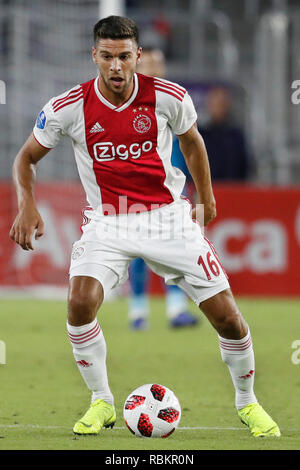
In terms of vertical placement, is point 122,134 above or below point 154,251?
above

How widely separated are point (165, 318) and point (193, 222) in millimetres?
5717

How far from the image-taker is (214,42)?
598 inches

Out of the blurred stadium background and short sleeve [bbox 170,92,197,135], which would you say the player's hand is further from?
the blurred stadium background

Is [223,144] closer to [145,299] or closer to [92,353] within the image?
[145,299]

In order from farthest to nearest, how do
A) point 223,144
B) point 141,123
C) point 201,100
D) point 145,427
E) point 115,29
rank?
1. point 201,100
2. point 223,144
3. point 141,123
4. point 115,29
5. point 145,427

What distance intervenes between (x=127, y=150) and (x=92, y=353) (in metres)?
1.02

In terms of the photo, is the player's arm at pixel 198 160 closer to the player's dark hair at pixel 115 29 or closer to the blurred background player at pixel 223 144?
the player's dark hair at pixel 115 29

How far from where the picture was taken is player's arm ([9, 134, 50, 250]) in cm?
483

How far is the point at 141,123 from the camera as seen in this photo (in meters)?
4.96

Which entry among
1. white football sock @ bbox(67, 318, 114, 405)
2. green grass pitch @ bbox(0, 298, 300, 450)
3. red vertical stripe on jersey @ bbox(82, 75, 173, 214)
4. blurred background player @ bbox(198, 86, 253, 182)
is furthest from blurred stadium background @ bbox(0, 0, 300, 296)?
white football sock @ bbox(67, 318, 114, 405)

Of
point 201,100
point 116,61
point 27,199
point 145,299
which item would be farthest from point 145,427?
point 201,100

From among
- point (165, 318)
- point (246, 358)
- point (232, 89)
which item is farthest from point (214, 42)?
point (246, 358)

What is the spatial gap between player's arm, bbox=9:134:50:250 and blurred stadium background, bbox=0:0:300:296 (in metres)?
5.62
